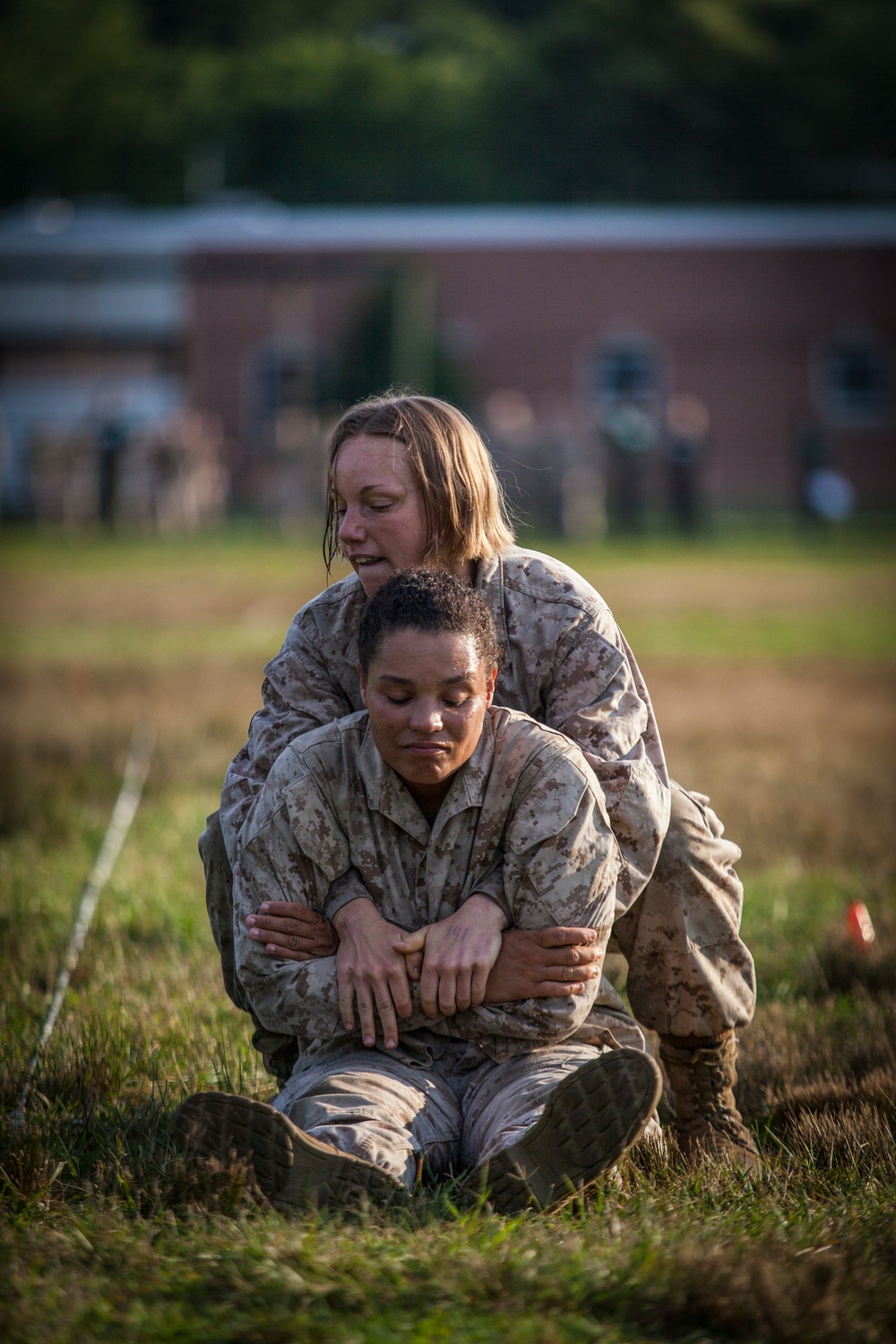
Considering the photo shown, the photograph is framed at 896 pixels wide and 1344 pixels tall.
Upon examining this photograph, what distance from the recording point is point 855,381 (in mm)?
38906

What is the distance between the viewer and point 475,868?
10.1 feet

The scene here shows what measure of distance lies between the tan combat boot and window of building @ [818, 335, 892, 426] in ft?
119

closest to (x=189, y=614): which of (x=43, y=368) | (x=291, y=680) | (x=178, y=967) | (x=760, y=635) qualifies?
(x=760, y=635)

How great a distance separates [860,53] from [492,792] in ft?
178

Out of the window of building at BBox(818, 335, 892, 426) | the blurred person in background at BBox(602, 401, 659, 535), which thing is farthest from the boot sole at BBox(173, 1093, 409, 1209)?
the window of building at BBox(818, 335, 892, 426)

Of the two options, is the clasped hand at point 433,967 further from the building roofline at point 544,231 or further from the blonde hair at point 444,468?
the building roofline at point 544,231

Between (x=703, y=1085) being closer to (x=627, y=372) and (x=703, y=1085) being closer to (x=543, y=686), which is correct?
(x=543, y=686)

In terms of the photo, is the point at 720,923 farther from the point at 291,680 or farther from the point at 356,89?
the point at 356,89

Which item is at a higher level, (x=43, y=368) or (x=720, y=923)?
(x=43, y=368)

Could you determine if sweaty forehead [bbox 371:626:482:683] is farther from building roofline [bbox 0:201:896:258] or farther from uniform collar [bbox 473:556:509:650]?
building roofline [bbox 0:201:896:258]

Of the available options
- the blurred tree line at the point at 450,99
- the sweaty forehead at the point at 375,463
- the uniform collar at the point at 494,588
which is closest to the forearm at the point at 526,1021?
the uniform collar at the point at 494,588

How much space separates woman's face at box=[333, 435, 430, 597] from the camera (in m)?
3.39

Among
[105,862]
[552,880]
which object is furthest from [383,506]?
[105,862]

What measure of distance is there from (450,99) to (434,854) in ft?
168
